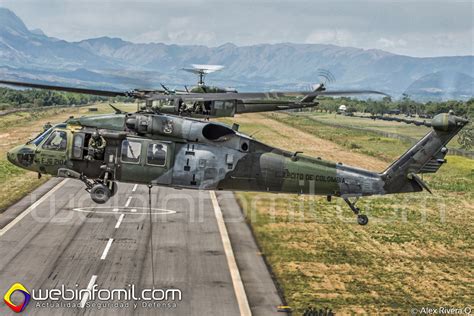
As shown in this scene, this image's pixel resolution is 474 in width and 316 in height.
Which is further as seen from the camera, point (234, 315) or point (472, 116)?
point (472, 116)

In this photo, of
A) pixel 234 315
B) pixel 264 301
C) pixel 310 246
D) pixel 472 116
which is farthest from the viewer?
pixel 472 116

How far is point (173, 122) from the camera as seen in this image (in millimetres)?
19891

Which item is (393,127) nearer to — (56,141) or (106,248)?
(106,248)

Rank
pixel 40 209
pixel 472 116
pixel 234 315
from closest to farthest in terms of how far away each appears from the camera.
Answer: pixel 234 315 → pixel 40 209 → pixel 472 116

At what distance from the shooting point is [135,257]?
2284 centimetres

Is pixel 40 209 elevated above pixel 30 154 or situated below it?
below

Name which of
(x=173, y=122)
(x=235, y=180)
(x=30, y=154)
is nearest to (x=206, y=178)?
(x=235, y=180)

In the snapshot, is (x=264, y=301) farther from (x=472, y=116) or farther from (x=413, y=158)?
(x=472, y=116)

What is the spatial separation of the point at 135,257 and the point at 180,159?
5319mm

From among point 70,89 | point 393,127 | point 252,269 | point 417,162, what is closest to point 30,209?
point 70,89

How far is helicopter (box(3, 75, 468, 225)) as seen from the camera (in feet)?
65.7

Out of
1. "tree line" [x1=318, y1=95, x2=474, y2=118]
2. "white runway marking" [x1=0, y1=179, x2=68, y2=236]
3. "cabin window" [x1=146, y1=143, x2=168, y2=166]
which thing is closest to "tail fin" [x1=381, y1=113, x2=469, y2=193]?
"cabin window" [x1=146, y1=143, x2=168, y2=166]

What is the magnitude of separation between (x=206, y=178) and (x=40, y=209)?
14.8 meters

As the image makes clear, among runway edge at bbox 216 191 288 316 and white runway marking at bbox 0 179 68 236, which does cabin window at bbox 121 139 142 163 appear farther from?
white runway marking at bbox 0 179 68 236
